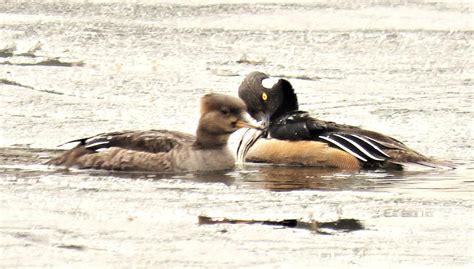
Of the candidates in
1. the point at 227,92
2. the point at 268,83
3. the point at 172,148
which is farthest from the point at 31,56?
the point at 172,148

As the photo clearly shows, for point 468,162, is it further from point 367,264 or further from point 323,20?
point 323,20

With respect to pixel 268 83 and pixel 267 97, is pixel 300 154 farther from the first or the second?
pixel 268 83

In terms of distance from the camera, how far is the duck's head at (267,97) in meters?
12.3

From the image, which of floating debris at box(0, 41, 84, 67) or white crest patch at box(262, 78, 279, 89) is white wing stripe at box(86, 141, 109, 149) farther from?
A: floating debris at box(0, 41, 84, 67)

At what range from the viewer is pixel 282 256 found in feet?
26.6

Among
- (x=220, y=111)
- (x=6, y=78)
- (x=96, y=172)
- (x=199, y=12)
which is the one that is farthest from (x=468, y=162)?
(x=199, y=12)

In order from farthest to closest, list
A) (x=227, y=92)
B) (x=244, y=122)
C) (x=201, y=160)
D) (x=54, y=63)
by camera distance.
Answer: (x=54, y=63) → (x=227, y=92) → (x=244, y=122) → (x=201, y=160)

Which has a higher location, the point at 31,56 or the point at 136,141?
the point at 31,56

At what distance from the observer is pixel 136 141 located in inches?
445

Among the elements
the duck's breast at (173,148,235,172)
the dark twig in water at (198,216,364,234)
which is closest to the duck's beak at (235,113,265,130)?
the duck's breast at (173,148,235,172)

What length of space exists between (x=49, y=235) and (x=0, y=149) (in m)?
3.18

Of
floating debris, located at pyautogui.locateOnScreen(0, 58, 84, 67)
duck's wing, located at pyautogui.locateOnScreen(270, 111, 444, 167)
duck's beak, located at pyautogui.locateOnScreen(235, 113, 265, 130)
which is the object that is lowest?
duck's wing, located at pyautogui.locateOnScreen(270, 111, 444, 167)

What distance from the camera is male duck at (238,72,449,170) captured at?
1137cm

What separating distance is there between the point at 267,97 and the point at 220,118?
1.21 metres
